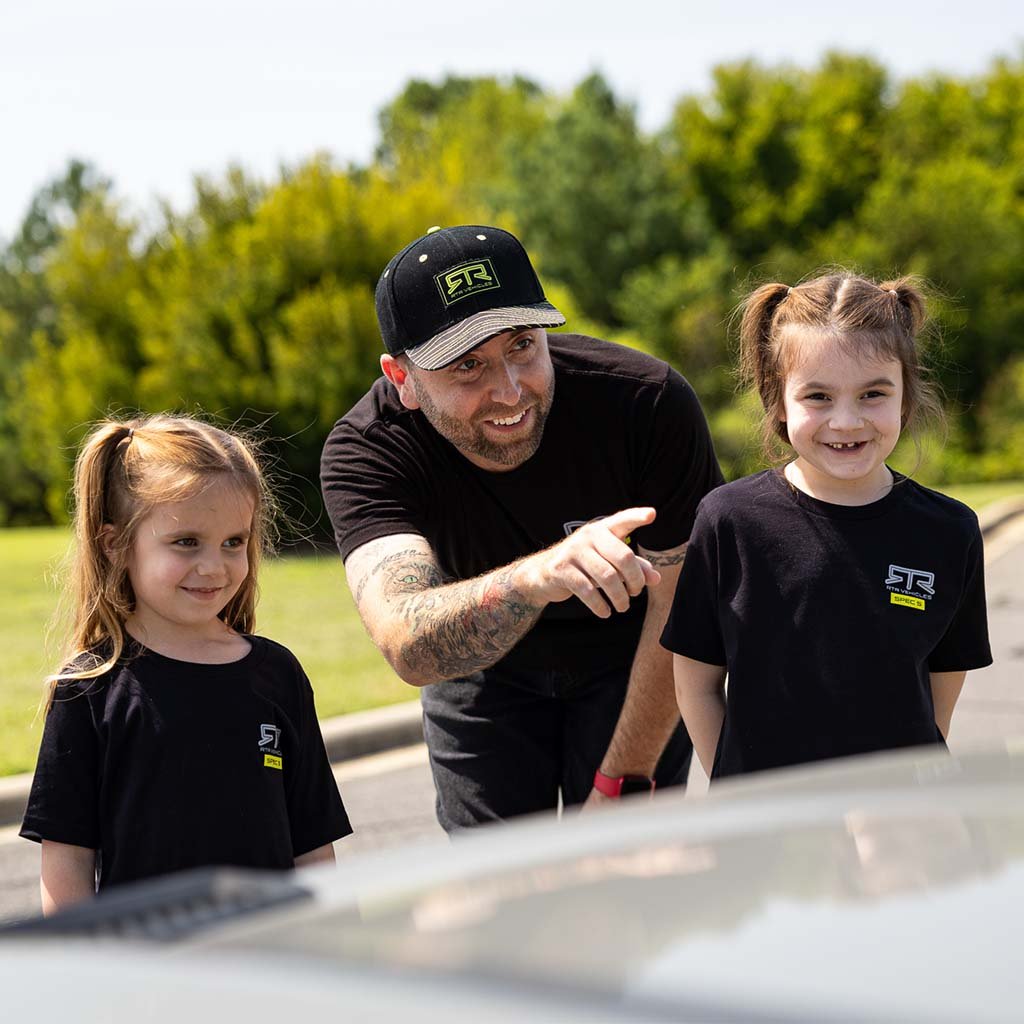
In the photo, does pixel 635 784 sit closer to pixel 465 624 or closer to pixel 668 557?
pixel 668 557

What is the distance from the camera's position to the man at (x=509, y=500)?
330 centimetres

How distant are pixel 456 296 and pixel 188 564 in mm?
884

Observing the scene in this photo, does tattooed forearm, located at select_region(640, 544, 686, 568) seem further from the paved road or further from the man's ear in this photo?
the paved road

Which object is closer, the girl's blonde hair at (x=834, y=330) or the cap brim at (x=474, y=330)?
the girl's blonde hair at (x=834, y=330)

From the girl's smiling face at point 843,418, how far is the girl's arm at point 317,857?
1.19 metres

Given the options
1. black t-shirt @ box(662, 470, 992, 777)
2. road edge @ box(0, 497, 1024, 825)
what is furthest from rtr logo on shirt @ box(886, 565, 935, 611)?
road edge @ box(0, 497, 1024, 825)

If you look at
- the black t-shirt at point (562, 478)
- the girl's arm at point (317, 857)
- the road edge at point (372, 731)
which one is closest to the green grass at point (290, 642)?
the road edge at point (372, 731)

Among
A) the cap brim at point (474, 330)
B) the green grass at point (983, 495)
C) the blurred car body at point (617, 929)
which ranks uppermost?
the cap brim at point (474, 330)

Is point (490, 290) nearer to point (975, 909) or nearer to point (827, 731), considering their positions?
point (827, 731)

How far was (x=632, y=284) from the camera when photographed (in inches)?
1615

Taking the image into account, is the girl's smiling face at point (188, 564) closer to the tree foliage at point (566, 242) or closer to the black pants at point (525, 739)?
the black pants at point (525, 739)

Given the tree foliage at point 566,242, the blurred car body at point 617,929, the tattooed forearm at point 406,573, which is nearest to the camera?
the blurred car body at point 617,929

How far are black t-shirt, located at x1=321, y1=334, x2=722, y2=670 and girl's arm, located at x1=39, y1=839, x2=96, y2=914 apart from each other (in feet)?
3.18

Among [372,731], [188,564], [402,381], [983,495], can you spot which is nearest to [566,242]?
[983,495]
